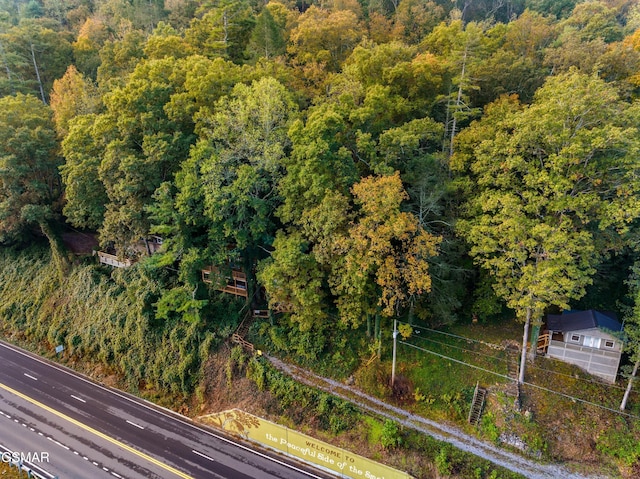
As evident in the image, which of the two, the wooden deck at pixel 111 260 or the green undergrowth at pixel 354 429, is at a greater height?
the wooden deck at pixel 111 260

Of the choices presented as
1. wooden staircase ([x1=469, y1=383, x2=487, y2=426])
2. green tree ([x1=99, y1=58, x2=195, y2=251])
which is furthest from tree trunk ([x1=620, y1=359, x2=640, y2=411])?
green tree ([x1=99, y1=58, x2=195, y2=251])

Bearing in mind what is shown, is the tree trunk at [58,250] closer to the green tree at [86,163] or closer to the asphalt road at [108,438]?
the green tree at [86,163]

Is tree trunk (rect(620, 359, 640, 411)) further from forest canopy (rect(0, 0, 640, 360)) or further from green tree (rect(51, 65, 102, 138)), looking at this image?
green tree (rect(51, 65, 102, 138))

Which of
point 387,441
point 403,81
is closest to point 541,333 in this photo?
point 387,441

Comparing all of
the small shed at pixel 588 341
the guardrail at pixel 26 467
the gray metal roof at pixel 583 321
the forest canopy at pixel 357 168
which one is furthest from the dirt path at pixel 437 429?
the guardrail at pixel 26 467

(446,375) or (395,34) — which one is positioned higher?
(395,34)

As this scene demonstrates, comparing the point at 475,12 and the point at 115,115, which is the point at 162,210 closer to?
the point at 115,115
